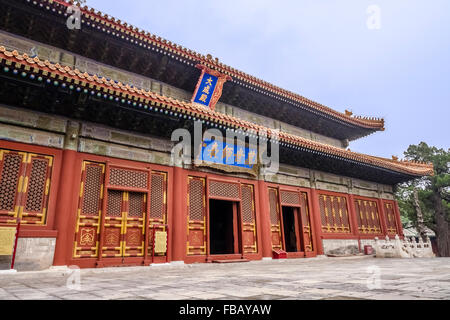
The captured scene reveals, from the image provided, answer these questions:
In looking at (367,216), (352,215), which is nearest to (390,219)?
(367,216)

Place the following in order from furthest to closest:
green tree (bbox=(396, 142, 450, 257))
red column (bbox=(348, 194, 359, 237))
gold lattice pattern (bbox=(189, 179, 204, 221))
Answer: green tree (bbox=(396, 142, 450, 257)), red column (bbox=(348, 194, 359, 237)), gold lattice pattern (bbox=(189, 179, 204, 221))

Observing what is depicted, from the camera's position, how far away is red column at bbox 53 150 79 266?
623 centimetres

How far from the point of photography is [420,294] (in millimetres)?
2826

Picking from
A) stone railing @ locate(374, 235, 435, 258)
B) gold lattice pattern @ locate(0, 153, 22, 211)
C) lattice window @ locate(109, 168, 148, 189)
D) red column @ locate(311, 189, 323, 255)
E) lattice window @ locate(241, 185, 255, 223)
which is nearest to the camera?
gold lattice pattern @ locate(0, 153, 22, 211)

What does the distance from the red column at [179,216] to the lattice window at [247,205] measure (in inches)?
82.7

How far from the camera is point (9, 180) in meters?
6.14

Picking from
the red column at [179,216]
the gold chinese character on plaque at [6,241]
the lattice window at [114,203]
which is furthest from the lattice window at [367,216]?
the gold chinese character on plaque at [6,241]

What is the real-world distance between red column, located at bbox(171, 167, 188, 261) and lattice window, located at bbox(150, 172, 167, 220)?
11.5 inches

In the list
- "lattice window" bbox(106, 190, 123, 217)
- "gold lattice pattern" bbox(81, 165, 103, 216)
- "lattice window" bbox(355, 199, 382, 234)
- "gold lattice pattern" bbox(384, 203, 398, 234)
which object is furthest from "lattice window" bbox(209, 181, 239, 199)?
"gold lattice pattern" bbox(384, 203, 398, 234)

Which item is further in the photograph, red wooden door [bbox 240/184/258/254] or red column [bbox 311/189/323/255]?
red column [bbox 311/189/323/255]

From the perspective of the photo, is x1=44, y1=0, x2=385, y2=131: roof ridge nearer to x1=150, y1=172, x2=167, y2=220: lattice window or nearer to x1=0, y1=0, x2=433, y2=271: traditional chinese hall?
x1=0, y1=0, x2=433, y2=271: traditional chinese hall

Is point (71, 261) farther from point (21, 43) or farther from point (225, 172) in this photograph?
point (21, 43)
